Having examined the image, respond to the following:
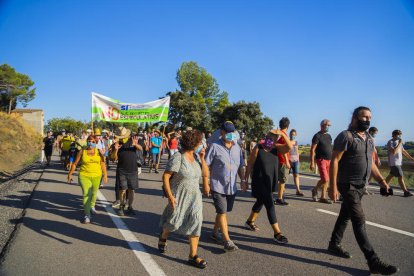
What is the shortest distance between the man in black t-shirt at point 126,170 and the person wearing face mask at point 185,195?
103 inches

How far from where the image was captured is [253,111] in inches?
1706

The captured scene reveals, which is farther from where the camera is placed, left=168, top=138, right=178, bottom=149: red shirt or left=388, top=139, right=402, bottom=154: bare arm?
left=168, top=138, right=178, bottom=149: red shirt

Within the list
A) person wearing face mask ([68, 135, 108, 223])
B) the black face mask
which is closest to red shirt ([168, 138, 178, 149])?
person wearing face mask ([68, 135, 108, 223])

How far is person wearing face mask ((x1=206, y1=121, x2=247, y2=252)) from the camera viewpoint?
478cm

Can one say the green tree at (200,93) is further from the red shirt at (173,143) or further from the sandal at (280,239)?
the sandal at (280,239)

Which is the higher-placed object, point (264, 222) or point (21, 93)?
point (21, 93)

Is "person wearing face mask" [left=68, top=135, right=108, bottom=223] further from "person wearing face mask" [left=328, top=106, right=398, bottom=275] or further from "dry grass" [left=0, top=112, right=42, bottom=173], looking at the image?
"dry grass" [left=0, top=112, right=42, bottom=173]

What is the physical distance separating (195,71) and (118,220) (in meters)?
52.4

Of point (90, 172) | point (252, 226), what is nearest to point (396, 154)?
point (252, 226)

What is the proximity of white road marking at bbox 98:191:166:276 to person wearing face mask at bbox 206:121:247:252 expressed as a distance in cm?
110

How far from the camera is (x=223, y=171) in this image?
4883 mm

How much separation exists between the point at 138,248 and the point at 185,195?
1.21 m

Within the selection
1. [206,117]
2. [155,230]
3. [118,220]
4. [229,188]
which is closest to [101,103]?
[118,220]

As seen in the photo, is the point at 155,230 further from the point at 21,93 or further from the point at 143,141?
the point at 21,93
